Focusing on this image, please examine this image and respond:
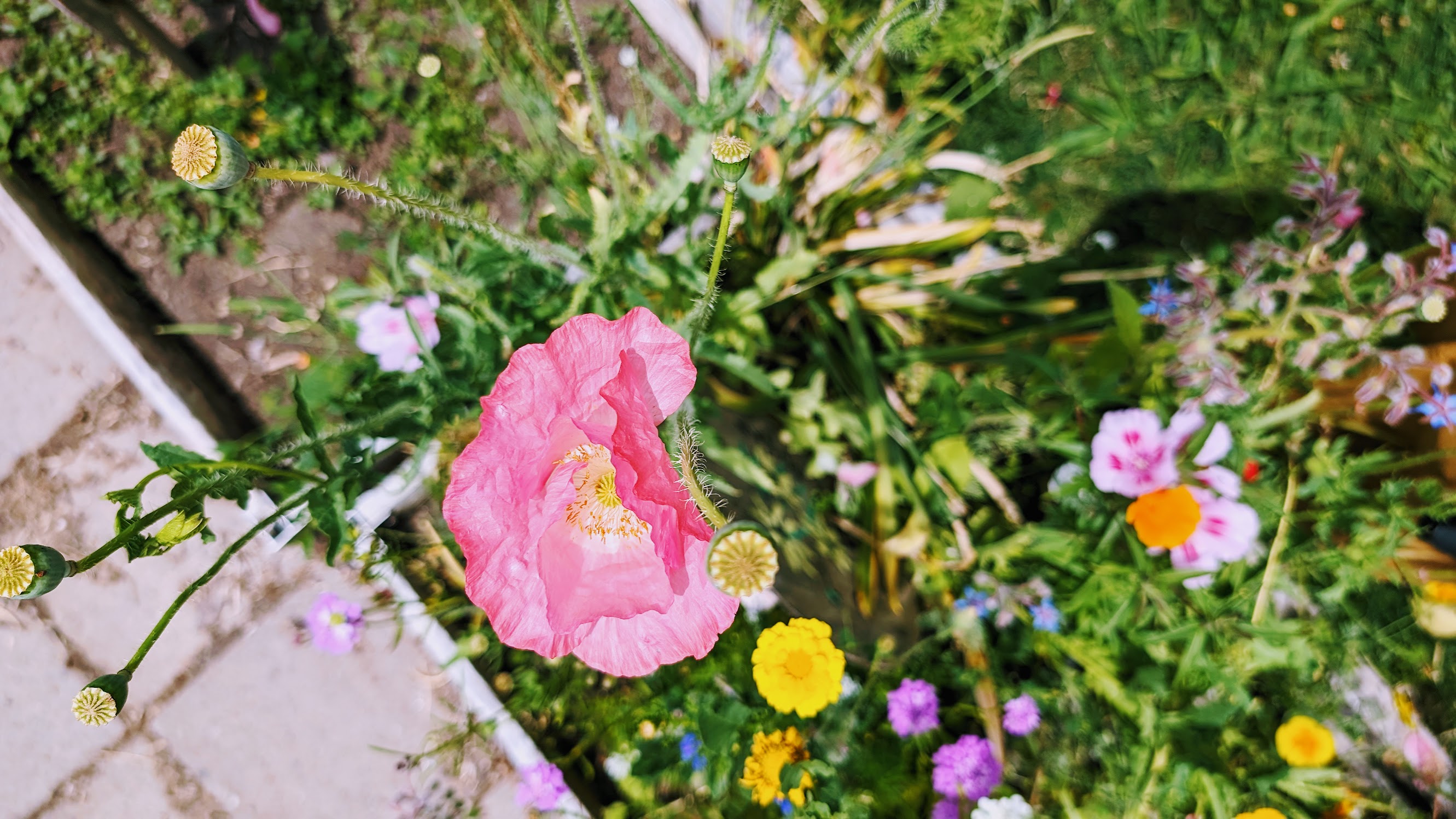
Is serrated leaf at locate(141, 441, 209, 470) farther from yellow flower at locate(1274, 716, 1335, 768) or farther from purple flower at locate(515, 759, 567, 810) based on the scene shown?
yellow flower at locate(1274, 716, 1335, 768)

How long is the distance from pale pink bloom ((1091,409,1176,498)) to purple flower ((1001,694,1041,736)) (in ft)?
1.56

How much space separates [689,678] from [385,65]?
1.86 m

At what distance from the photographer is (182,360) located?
1997 millimetres

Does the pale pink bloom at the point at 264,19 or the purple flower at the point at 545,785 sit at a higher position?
the pale pink bloom at the point at 264,19

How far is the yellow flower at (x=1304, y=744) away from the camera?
1.52m

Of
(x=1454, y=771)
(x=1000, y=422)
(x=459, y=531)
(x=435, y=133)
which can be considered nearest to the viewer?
(x=459, y=531)

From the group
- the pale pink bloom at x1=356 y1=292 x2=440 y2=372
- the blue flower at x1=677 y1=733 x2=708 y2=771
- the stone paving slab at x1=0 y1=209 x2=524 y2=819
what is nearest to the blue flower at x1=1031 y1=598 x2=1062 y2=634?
the blue flower at x1=677 y1=733 x2=708 y2=771

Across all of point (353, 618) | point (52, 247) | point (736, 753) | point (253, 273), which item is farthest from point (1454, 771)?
point (52, 247)

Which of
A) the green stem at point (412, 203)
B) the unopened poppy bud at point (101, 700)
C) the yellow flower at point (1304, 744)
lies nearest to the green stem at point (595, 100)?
the green stem at point (412, 203)

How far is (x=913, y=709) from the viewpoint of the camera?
58.9 inches

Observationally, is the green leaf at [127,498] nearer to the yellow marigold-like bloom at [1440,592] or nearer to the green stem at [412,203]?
the green stem at [412,203]

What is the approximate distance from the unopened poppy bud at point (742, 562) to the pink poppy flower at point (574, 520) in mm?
73

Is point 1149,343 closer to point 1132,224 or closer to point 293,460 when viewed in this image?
point 1132,224

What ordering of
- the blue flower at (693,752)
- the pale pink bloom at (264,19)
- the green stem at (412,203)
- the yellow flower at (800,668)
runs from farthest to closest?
1. the pale pink bloom at (264,19)
2. the blue flower at (693,752)
3. the yellow flower at (800,668)
4. the green stem at (412,203)
